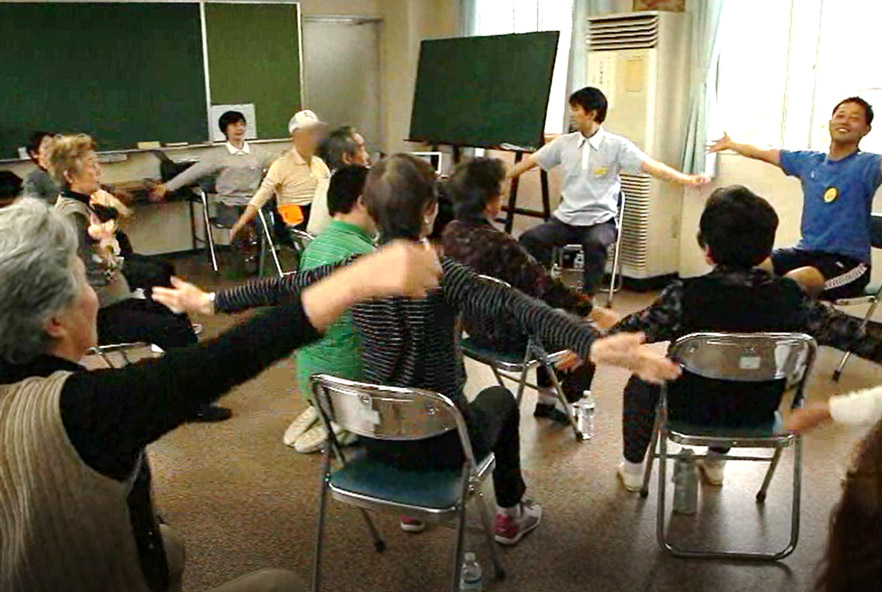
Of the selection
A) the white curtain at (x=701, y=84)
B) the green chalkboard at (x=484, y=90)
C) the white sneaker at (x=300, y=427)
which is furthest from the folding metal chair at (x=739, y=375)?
the green chalkboard at (x=484, y=90)

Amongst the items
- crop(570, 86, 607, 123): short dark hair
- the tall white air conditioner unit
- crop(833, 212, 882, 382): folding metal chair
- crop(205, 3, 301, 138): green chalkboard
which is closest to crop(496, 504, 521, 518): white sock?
crop(833, 212, 882, 382): folding metal chair

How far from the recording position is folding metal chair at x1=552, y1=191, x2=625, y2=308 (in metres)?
5.38

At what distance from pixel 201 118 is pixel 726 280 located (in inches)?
224

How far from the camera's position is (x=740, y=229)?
8.29ft

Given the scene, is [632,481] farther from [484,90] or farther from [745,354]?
[484,90]

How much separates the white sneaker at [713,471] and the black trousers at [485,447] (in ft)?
2.69

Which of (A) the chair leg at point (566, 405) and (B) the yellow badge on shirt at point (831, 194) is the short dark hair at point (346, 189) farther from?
(B) the yellow badge on shirt at point (831, 194)

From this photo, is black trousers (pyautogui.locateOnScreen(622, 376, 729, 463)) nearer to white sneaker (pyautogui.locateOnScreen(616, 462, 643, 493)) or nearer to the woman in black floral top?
white sneaker (pyautogui.locateOnScreen(616, 462, 643, 493))

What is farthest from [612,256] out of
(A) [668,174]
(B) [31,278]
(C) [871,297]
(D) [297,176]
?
(B) [31,278]

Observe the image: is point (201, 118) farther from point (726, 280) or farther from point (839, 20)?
point (726, 280)

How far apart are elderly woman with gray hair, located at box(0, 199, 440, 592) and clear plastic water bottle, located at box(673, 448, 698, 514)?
1.84 metres

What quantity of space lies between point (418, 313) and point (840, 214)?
2.76 metres

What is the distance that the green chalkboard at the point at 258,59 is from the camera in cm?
716

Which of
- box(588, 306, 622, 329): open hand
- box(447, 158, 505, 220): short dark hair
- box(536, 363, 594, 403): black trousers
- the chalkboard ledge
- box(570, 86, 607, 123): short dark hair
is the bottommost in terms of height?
box(536, 363, 594, 403): black trousers
